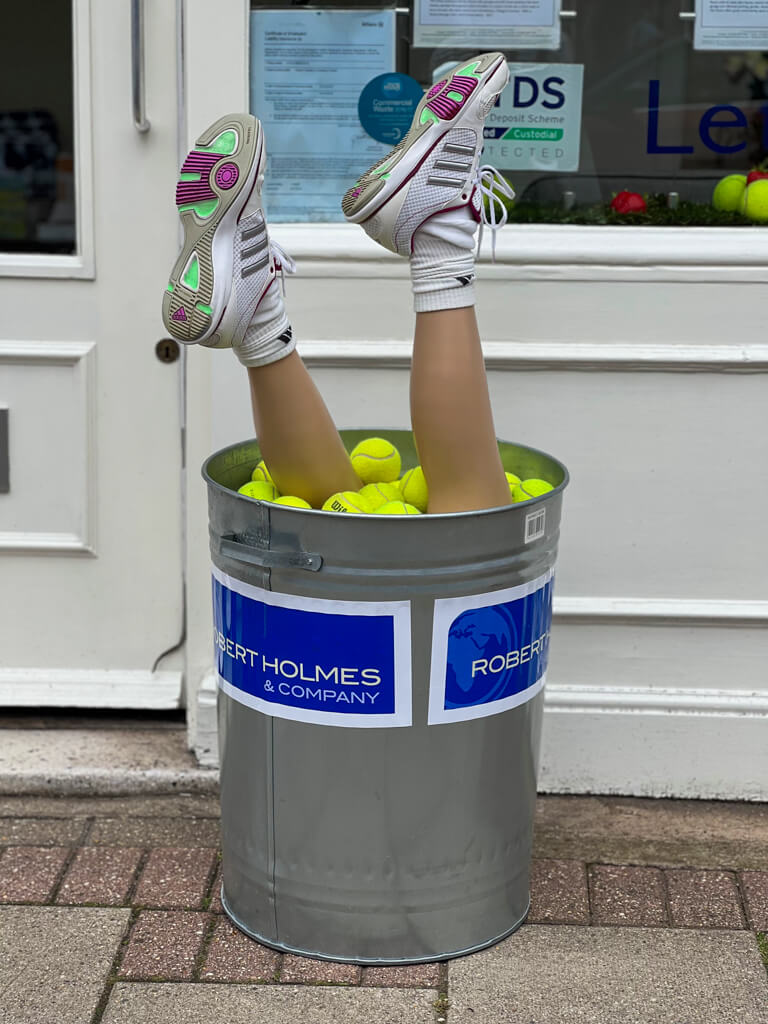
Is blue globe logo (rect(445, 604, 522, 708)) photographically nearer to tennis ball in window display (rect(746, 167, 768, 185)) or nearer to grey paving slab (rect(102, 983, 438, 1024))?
grey paving slab (rect(102, 983, 438, 1024))

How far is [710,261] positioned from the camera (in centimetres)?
275

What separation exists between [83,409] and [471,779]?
4.61 ft

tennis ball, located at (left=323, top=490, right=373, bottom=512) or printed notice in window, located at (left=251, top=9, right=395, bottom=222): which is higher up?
printed notice in window, located at (left=251, top=9, right=395, bottom=222)

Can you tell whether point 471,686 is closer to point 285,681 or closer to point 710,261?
point 285,681

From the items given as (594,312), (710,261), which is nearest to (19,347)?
(594,312)

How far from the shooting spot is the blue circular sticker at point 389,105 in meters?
2.80

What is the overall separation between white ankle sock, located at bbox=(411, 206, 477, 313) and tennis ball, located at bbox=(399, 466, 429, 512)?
0.34m

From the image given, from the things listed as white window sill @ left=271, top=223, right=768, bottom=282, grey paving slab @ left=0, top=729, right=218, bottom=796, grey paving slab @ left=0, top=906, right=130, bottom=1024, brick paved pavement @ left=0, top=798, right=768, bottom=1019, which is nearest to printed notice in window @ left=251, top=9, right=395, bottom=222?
white window sill @ left=271, top=223, right=768, bottom=282

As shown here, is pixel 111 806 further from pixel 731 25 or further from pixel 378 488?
pixel 731 25

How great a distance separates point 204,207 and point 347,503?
0.58 m

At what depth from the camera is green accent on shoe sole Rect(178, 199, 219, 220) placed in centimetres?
206

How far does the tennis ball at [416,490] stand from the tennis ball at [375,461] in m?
0.12

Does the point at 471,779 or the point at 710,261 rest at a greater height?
the point at 710,261

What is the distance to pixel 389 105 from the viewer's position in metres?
2.81
